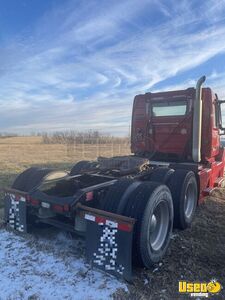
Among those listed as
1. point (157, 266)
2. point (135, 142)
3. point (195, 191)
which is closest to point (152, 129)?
point (135, 142)

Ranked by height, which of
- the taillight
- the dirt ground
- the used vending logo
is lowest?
the used vending logo

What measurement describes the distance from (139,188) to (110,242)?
86 cm

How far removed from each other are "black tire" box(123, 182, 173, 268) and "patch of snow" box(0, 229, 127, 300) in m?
0.44

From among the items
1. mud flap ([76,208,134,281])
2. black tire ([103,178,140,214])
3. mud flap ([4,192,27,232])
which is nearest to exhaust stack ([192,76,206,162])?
black tire ([103,178,140,214])

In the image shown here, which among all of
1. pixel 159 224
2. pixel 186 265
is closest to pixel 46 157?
pixel 159 224

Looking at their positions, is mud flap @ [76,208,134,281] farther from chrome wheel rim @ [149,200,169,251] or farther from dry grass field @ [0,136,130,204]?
dry grass field @ [0,136,130,204]

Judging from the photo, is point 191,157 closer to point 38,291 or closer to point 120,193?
point 120,193

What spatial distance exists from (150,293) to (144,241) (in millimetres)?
569

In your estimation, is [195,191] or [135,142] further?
[135,142]

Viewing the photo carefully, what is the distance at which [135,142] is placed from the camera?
24.4 ft

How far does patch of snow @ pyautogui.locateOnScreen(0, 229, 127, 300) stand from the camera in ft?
10.0

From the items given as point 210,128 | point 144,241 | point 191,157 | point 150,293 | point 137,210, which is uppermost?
point 210,128

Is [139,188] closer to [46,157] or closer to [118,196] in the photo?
[118,196]

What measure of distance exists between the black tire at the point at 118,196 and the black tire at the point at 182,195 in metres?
1.28
